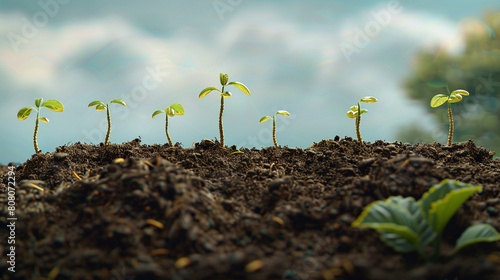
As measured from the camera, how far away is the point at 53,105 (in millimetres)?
3094

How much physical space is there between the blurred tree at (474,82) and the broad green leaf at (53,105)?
6407mm

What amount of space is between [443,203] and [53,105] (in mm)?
3173

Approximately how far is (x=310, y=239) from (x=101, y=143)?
9.10 ft

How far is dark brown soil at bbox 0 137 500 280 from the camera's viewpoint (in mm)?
1095

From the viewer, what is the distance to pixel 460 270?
3.51 ft

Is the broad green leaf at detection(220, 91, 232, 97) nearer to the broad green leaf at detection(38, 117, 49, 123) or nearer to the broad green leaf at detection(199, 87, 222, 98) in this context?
the broad green leaf at detection(199, 87, 222, 98)

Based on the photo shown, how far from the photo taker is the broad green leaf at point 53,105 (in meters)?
3.09

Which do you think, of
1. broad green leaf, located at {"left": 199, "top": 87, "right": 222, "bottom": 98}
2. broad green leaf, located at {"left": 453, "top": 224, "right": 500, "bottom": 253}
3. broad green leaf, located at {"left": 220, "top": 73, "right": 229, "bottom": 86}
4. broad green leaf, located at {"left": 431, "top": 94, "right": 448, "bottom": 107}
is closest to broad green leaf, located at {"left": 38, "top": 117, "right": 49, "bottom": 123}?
broad green leaf, located at {"left": 199, "top": 87, "right": 222, "bottom": 98}

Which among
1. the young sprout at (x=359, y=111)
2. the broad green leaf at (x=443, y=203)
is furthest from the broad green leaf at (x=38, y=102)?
Result: the broad green leaf at (x=443, y=203)

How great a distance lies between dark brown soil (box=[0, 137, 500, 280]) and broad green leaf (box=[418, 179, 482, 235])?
13cm

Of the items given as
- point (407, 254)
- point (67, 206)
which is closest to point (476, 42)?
point (407, 254)

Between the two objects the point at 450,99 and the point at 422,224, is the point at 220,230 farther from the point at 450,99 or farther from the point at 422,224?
the point at 450,99

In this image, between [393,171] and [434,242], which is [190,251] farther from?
[393,171]

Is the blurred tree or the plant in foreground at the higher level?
the blurred tree
